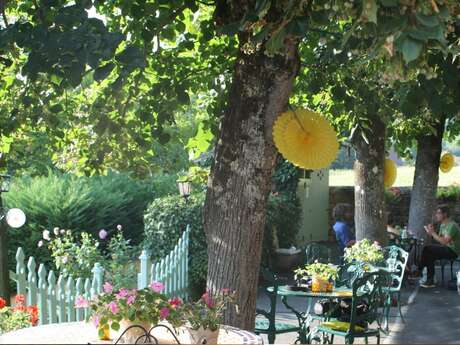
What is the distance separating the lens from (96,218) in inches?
645

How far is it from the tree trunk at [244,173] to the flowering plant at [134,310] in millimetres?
925

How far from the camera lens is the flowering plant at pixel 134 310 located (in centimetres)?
337

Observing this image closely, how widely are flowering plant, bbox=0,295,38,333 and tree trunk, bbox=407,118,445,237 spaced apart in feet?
30.3

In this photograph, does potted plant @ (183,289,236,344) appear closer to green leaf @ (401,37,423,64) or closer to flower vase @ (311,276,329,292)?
green leaf @ (401,37,423,64)

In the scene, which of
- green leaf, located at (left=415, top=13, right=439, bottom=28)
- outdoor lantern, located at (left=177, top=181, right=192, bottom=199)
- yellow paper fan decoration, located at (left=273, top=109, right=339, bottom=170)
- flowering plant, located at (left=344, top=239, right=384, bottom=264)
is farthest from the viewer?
outdoor lantern, located at (left=177, top=181, right=192, bottom=199)

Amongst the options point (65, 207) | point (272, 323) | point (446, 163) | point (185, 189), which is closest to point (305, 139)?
point (272, 323)

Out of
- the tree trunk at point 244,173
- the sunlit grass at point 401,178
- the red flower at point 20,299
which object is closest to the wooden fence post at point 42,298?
the red flower at point 20,299

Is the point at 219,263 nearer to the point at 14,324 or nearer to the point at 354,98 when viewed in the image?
the point at 14,324

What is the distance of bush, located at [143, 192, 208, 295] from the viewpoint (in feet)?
38.4

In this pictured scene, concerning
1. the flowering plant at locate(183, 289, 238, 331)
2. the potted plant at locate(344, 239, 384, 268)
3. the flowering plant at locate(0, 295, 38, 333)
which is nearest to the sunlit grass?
the potted plant at locate(344, 239, 384, 268)

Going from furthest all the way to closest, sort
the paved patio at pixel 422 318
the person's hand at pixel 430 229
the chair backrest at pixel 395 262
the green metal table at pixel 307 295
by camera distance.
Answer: the person's hand at pixel 430 229
the chair backrest at pixel 395 262
the paved patio at pixel 422 318
the green metal table at pixel 307 295

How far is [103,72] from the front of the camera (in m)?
3.55

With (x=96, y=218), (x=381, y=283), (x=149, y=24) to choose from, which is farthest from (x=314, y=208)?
(x=149, y=24)

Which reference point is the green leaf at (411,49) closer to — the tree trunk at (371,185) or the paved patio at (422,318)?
the paved patio at (422,318)
